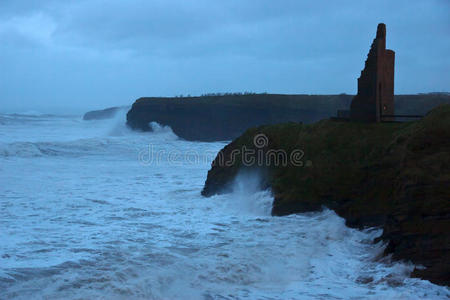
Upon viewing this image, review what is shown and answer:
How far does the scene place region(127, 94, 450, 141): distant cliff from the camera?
4138 cm

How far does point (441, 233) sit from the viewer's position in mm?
6773

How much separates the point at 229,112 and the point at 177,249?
36.1 metres

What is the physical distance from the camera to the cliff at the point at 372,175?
694 cm

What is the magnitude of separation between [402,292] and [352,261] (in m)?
1.49

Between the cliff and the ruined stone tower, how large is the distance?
1.00 ft

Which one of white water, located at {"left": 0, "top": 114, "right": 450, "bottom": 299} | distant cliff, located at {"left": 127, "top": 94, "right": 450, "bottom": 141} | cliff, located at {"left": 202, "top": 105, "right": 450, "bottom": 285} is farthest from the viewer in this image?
distant cliff, located at {"left": 127, "top": 94, "right": 450, "bottom": 141}

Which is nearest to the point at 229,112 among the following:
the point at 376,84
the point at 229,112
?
the point at 229,112

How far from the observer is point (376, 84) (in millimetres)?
10969

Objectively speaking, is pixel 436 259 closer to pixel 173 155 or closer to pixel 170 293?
pixel 170 293

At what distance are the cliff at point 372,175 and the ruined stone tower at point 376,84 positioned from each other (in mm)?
305

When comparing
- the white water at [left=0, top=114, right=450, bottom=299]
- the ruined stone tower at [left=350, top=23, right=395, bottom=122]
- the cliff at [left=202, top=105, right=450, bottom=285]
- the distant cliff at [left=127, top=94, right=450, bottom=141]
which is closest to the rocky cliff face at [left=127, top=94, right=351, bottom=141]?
the distant cliff at [left=127, top=94, right=450, bottom=141]
